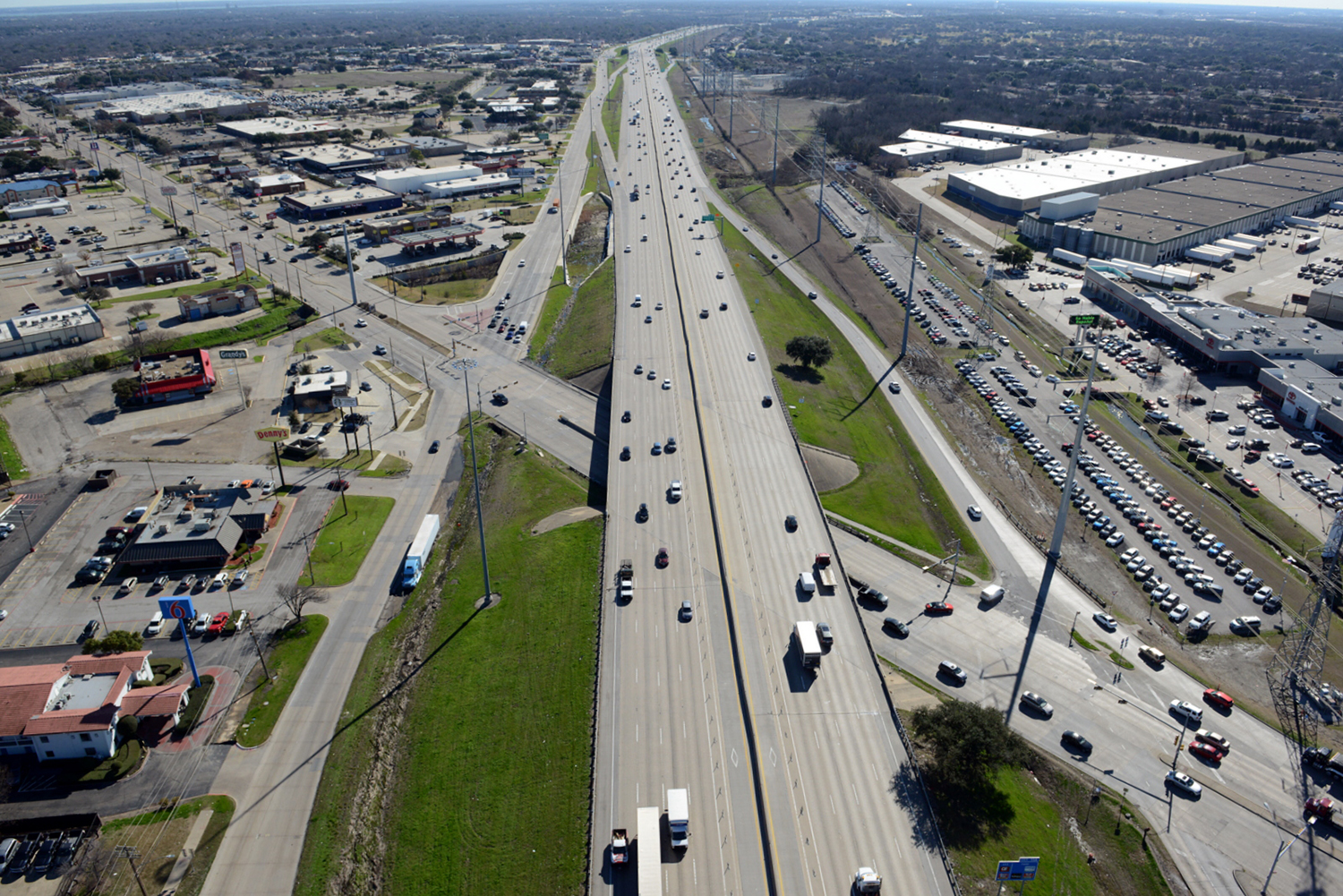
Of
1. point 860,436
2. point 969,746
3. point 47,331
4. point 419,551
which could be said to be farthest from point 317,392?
point 969,746

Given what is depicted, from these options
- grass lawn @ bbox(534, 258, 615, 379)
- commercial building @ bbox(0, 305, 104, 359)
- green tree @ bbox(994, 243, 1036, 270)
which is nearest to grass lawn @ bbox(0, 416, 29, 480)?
commercial building @ bbox(0, 305, 104, 359)

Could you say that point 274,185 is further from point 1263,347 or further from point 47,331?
point 1263,347

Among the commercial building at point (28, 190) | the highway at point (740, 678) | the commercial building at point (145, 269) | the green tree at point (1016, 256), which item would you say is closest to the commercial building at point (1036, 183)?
the green tree at point (1016, 256)

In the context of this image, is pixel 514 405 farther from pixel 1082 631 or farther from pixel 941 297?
pixel 941 297

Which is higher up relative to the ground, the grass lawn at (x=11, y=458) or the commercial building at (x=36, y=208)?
the commercial building at (x=36, y=208)

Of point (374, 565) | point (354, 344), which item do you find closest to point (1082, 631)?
point (374, 565)

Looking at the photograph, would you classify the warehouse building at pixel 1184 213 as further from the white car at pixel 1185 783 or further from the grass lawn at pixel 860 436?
the white car at pixel 1185 783
